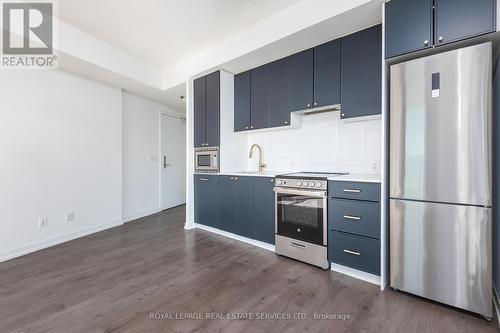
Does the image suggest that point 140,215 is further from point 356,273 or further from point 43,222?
point 356,273

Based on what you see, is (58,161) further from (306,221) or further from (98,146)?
(306,221)

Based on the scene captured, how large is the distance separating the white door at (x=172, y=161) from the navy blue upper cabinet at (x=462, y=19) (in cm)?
475

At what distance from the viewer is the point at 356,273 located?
7.41 feet

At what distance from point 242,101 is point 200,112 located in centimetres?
75

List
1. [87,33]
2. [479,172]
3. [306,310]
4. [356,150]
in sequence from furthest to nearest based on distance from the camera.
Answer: [87,33], [356,150], [306,310], [479,172]

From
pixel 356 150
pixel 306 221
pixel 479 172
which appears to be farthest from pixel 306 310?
pixel 356 150

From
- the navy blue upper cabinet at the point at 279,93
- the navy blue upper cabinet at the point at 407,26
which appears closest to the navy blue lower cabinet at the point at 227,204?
the navy blue upper cabinet at the point at 279,93

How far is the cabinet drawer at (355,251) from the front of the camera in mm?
2098

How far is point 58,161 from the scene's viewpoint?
10.8ft

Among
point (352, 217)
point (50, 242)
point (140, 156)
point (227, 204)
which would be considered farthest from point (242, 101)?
point (50, 242)

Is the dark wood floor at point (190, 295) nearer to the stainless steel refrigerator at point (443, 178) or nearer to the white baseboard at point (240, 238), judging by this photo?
the white baseboard at point (240, 238)

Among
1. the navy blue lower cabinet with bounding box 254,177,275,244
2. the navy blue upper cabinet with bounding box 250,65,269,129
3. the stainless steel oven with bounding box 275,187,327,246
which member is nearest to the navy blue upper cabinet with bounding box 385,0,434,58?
the stainless steel oven with bounding box 275,187,327,246

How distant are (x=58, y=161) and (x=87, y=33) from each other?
1786mm

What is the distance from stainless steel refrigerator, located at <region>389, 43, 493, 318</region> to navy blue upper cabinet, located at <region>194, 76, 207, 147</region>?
8.72 feet
